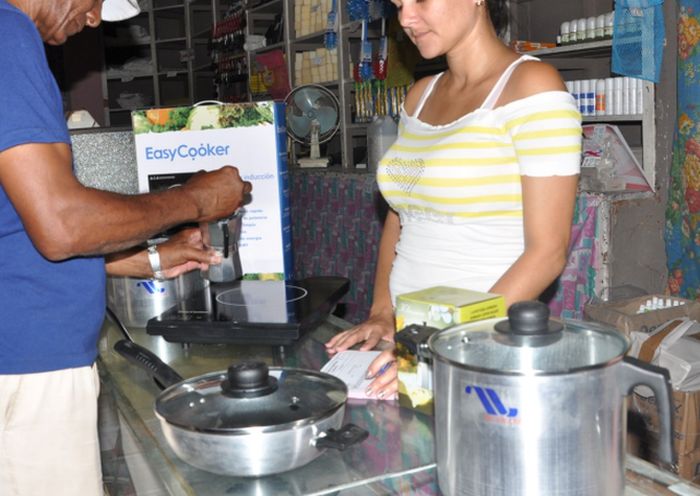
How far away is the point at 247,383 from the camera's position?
1062 mm

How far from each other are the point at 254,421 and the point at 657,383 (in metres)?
0.48

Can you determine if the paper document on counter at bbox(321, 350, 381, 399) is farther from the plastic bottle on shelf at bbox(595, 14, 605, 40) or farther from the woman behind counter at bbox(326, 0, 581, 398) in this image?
the plastic bottle on shelf at bbox(595, 14, 605, 40)

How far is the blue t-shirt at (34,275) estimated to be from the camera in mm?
1139

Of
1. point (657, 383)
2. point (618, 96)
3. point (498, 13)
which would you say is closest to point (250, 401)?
point (657, 383)

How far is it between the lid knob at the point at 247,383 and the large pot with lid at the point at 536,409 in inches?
11.6

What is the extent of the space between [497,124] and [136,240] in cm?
67

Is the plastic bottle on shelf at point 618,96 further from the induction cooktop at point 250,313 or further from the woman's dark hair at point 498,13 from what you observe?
the induction cooktop at point 250,313

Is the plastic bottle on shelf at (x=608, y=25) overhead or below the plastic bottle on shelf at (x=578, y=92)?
overhead

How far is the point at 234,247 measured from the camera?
187cm

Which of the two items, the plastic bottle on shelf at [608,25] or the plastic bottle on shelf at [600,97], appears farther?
the plastic bottle on shelf at [600,97]

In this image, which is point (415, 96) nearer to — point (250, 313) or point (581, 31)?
point (250, 313)

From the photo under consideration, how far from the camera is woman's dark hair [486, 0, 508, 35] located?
5.64ft

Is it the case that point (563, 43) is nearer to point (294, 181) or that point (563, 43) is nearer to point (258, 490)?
point (294, 181)

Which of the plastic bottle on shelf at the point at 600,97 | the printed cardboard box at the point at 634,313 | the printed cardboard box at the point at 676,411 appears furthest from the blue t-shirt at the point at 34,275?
the plastic bottle on shelf at the point at 600,97
